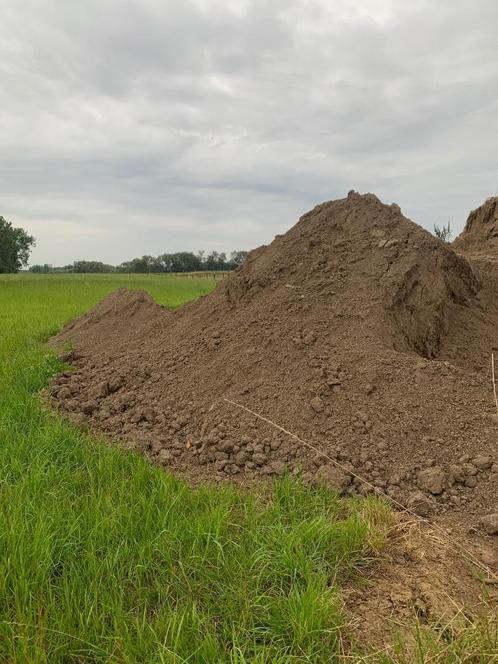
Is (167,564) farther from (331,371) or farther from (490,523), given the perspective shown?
(331,371)

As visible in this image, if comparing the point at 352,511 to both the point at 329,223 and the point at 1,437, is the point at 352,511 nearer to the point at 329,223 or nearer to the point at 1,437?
the point at 1,437

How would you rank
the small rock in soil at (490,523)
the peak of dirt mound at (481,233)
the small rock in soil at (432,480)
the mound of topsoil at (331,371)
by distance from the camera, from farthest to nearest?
the peak of dirt mound at (481,233), the mound of topsoil at (331,371), the small rock in soil at (432,480), the small rock in soil at (490,523)

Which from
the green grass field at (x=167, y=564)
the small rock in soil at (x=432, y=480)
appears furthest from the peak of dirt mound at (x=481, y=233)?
the green grass field at (x=167, y=564)

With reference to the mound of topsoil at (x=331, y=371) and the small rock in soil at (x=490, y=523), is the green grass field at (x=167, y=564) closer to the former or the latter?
the mound of topsoil at (x=331, y=371)

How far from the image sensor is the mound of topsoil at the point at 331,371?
2.79m

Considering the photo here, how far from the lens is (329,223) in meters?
5.19

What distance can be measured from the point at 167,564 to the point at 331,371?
1897 millimetres

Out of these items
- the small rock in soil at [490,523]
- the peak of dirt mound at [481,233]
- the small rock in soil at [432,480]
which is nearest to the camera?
the small rock in soil at [490,523]

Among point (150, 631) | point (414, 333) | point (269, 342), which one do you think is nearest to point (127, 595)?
point (150, 631)

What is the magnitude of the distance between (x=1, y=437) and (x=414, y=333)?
354cm

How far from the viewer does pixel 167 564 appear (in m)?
2.00

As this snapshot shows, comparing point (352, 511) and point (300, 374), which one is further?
point (300, 374)

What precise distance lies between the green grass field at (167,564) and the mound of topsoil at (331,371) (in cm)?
36

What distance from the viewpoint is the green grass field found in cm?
159
